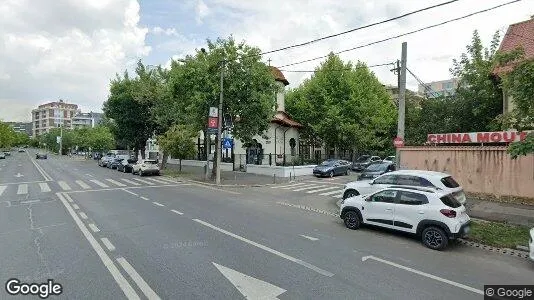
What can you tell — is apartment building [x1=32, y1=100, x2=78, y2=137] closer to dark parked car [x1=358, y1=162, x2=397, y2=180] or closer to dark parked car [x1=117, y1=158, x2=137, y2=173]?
dark parked car [x1=117, y1=158, x2=137, y2=173]

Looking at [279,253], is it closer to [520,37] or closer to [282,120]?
[520,37]

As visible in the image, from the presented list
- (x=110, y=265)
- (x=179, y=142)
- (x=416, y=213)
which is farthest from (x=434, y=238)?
(x=179, y=142)

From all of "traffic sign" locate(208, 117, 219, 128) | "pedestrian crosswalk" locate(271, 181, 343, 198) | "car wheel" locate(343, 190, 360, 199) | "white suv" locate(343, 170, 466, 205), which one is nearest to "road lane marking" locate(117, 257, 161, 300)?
"white suv" locate(343, 170, 466, 205)

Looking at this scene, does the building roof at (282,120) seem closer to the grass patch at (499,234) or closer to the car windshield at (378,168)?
the car windshield at (378,168)

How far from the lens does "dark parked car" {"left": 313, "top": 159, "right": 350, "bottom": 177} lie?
29078mm

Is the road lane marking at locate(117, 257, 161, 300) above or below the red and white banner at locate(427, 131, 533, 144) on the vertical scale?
below

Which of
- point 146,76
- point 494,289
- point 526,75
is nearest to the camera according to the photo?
point 494,289

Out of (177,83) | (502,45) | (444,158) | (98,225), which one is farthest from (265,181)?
(502,45)

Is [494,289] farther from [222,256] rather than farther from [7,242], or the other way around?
[7,242]

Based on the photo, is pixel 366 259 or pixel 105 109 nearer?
pixel 366 259

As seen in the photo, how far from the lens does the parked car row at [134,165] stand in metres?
30.5

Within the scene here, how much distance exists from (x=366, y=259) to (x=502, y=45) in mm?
20372

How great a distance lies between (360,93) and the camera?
38.3m

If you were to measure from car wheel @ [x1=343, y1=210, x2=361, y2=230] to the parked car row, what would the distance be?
75.8ft
